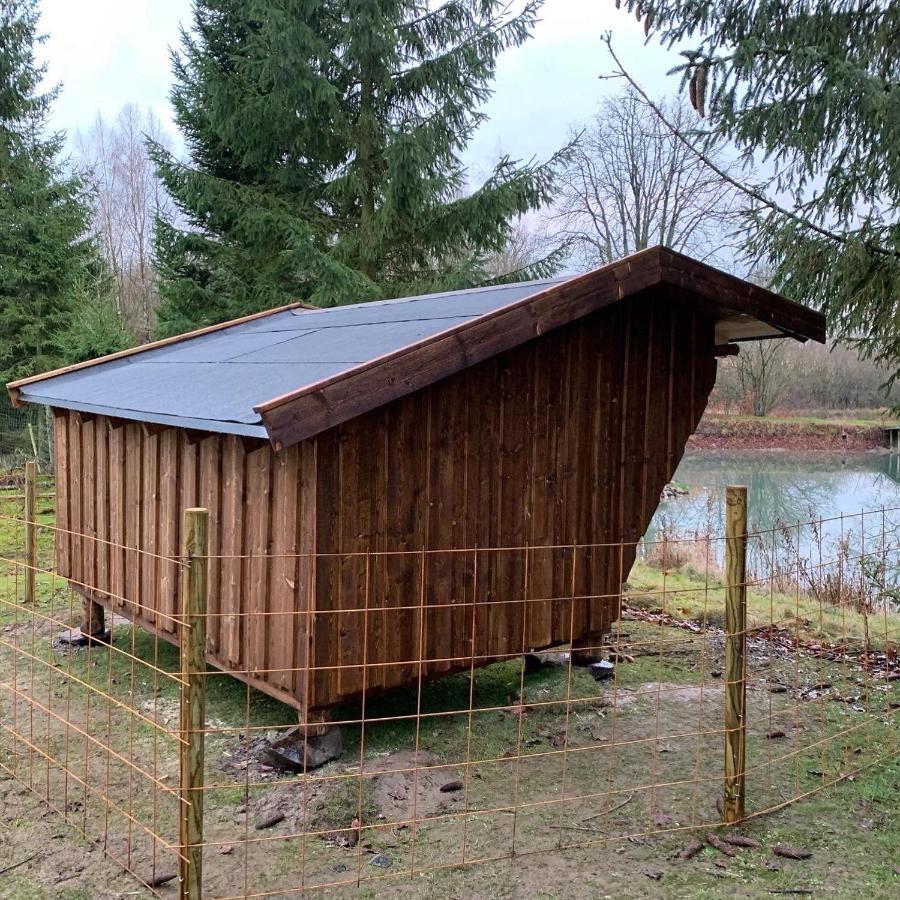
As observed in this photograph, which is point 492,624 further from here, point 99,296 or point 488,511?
point 99,296

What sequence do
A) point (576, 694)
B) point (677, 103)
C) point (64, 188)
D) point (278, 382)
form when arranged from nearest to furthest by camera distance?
1. point (278, 382)
2. point (576, 694)
3. point (64, 188)
4. point (677, 103)

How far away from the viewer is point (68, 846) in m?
4.03

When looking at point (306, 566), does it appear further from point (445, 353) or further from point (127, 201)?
point (127, 201)

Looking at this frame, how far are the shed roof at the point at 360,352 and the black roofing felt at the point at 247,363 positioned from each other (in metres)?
0.02

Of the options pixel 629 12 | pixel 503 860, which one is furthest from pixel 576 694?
pixel 629 12

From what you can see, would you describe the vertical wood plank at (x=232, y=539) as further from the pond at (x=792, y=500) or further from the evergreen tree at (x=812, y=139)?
the pond at (x=792, y=500)

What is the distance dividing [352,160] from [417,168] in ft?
5.61

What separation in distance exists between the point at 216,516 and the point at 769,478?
19.7 metres

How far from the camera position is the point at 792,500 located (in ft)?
61.2

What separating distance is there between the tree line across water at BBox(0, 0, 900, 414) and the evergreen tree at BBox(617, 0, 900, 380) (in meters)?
0.02

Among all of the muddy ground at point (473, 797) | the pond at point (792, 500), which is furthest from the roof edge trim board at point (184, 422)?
the pond at point (792, 500)

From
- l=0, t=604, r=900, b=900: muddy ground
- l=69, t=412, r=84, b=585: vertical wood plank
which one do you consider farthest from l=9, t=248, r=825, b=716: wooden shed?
l=0, t=604, r=900, b=900: muddy ground

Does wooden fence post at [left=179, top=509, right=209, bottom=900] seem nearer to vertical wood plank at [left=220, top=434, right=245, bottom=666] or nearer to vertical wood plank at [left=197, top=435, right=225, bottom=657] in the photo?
vertical wood plank at [left=220, top=434, right=245, bottom=666]

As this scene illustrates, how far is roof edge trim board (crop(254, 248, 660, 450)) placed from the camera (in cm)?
383
